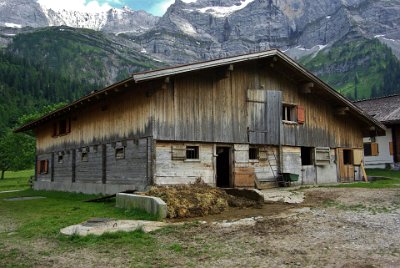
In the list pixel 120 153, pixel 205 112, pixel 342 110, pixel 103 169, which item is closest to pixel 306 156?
pixel 342 110

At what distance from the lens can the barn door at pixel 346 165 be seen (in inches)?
954

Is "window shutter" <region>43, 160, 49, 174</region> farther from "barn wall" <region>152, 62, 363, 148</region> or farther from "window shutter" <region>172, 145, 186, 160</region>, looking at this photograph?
"barn wall" <region>152, 62, 363, 148</region>

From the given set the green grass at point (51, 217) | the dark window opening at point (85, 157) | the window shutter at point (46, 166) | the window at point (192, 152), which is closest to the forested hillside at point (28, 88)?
the window shutter at point (46, 166)

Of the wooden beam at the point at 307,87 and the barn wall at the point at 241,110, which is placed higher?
the wooden beam at the point at 307,87

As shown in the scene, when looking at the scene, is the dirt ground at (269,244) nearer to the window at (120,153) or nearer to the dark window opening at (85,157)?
the window at (120,153)

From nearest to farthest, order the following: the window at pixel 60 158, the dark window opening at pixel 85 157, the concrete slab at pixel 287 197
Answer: the concrete slab at pixel 287 197
the dark window opening at pixel 85 157
the window at pixel 60 158

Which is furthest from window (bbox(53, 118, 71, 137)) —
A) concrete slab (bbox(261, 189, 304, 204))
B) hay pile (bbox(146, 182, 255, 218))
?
concrete slab (bbox(261, 189, 304, 204))

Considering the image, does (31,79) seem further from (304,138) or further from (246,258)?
(246,258)

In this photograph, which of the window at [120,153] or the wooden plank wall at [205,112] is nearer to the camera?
the wooden plank wall at [205,112]

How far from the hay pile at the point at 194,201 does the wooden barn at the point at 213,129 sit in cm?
322

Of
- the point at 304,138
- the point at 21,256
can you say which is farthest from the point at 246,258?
the point at 304,138

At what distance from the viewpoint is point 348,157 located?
83.7 ft

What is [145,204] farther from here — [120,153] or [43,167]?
[43,167]

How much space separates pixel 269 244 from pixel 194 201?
490 cm
